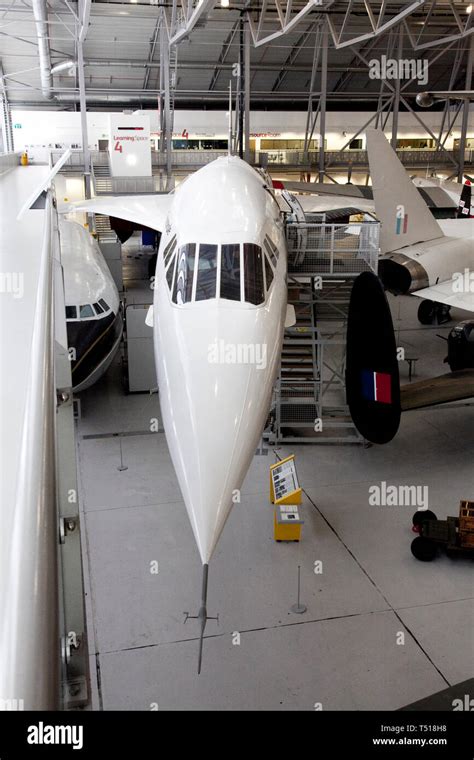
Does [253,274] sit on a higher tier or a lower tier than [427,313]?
higher

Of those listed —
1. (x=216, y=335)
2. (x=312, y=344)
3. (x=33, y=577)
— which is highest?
(x=33, y=577)

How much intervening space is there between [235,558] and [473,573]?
12.7ft

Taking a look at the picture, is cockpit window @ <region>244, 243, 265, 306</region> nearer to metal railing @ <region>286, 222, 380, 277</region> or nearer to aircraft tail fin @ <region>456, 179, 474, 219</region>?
metal railing @ <region>286, 222, 380, 277</region>

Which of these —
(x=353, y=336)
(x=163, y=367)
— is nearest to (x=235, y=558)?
(x=163, y=367)

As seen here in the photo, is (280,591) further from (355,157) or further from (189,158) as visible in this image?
(355,157)

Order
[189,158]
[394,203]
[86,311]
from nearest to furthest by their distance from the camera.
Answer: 1. [86,311]
2. [394,203]
3. [189,158]

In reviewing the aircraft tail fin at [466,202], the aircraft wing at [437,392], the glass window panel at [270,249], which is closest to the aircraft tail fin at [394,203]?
the aircraft wing at [437,392]

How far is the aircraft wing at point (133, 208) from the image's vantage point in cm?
1948

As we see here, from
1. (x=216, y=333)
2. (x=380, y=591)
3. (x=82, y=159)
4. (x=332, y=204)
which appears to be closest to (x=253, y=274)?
(x=216, y=333)

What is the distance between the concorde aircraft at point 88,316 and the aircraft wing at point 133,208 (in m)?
2.46

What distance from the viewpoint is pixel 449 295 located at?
17.0 meters

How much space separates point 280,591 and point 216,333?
4.22 metres
